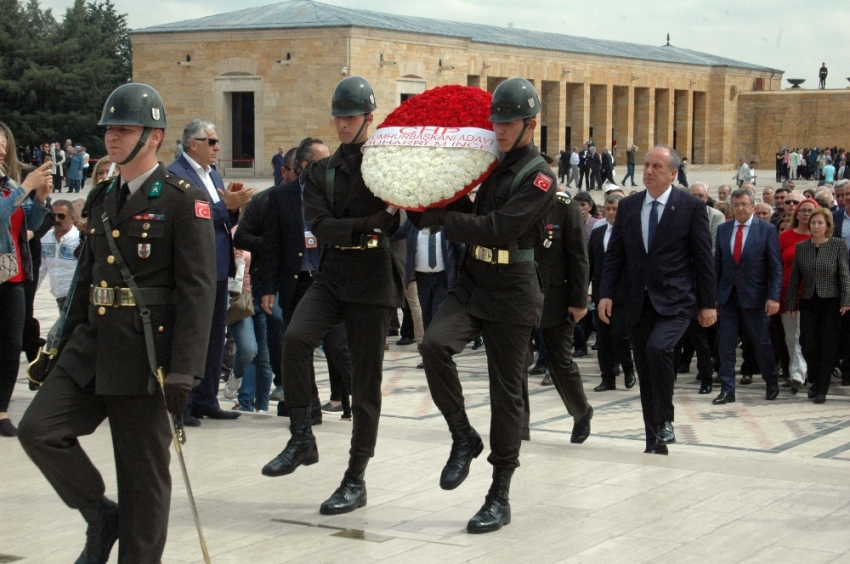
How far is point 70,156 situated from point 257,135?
864cm

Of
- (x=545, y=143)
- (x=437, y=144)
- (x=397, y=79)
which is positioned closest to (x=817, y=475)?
(x=437, y=144)

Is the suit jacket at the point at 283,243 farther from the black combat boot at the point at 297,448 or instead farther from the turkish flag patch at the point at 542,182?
the turkish flag patch at the point at 542,182

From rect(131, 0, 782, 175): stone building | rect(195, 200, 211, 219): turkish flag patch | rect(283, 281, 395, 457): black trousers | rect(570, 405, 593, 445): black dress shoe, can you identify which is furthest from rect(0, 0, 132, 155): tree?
rect(195, 200, 211, 219): turkish flag patch

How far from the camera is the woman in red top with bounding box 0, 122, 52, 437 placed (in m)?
8.52

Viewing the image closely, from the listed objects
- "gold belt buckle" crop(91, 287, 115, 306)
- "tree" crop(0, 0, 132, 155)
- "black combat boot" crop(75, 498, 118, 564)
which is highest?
"tree" crop(0, 0, 132, 155)

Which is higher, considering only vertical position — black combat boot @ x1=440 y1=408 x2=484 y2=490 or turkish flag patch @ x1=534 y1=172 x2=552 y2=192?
turkish flag patch @ x1=534 y1=172 x2=552 y2=192

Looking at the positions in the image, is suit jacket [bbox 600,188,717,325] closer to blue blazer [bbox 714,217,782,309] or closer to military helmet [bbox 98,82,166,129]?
blue blazer [bbox 714,217,782,309]

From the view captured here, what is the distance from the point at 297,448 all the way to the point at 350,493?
1.19 feet

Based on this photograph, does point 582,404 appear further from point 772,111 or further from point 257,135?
point 772,111

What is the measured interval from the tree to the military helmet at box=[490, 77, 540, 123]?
185 ft

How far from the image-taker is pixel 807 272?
11.8 metres

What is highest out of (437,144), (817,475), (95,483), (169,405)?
(437,144)

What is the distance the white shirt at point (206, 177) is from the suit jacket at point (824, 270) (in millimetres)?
5797

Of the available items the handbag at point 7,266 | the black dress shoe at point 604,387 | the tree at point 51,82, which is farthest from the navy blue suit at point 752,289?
the tree at point 51,82
